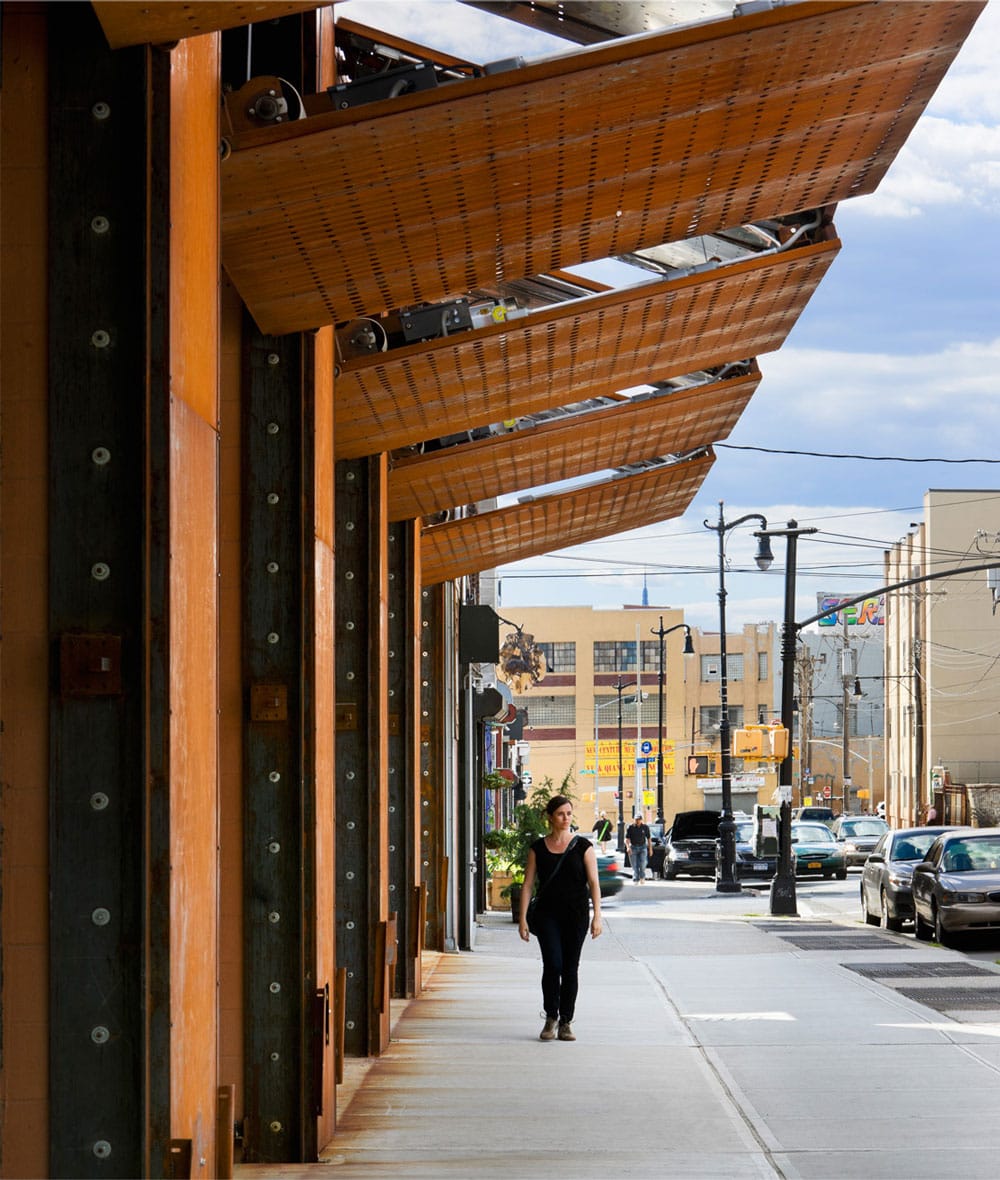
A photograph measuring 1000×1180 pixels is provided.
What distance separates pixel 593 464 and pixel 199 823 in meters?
13.2

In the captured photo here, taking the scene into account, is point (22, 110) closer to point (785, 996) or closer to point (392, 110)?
point (392, 110)

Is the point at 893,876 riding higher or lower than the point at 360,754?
lower

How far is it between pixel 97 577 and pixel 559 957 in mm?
8348

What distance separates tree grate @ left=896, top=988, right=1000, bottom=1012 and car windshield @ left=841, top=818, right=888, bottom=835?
37.7m

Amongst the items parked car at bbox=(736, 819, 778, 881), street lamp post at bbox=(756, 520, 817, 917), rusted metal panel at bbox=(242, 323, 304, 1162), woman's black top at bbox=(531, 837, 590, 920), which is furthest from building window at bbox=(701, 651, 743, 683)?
rusted metal panel at bbox=(242, 323, 304, 1162)

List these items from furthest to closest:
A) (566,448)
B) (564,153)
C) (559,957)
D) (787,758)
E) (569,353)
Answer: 1. (787,758)
2. (566,448)
3. (569,353)
4. (559,957)
5. (564,153)

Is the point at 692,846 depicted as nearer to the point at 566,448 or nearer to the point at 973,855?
the point at 973,855

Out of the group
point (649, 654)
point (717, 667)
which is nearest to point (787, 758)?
point (717, 667)

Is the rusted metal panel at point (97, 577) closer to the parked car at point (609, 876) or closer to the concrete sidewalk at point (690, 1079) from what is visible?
the concrete sidewalk at point (690, 1079)

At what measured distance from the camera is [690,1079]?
34.8ft

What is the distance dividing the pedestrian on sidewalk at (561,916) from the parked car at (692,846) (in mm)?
35165

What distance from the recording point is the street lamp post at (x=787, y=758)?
29.7 m

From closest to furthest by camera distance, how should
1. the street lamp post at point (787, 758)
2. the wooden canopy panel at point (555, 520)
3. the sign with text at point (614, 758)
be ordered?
the wooden canopy panel at point (555, 520)
the street lamp post at point (787, 758)
the sign with text at point (614, 758)

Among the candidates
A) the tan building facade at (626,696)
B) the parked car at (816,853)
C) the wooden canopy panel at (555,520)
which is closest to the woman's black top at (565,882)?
the wooden canopy panel at (555,520)
